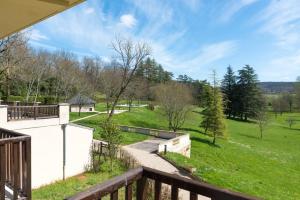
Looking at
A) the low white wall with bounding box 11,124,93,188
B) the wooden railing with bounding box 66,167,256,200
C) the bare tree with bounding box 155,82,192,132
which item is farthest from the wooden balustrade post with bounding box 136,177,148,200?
the bare tree with bounding box 155,82,192,132

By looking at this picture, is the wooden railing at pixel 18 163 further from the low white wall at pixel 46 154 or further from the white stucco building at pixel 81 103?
the white stucco building at pixel 81 103

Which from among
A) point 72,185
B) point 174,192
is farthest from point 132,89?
point 174,192

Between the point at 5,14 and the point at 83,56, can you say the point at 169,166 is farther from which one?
the point at 83,56

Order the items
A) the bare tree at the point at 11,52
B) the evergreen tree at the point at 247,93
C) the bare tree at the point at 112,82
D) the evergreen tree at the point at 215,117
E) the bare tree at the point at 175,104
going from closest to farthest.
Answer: the bare tree at the point at 11,52 → the evergreen tree at the point at 215,117 → the bare tree at the point at 175,104 → the bare tree at the point at 112,82 → the evergreen tree at the point at 247,93

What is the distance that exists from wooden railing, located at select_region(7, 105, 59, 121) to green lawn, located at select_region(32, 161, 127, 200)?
304cm

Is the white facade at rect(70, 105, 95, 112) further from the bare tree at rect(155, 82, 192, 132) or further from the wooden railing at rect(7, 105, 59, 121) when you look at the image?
the wooden railing at rect(7, 105, 59, 121)

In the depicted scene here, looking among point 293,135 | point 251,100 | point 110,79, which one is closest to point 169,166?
point 110,79

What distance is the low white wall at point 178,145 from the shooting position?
833 inches

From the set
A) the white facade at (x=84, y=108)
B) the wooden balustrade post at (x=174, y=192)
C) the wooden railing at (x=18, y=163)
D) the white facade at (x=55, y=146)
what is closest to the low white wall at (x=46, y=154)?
the white facade at (x=55, y=146)

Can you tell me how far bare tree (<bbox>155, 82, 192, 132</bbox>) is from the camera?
33.1 meters

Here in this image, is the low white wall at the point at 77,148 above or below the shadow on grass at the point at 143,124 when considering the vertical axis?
above

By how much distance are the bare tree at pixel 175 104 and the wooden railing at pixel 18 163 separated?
93.3ft

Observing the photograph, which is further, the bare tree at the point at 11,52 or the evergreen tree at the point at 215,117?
the evergreen tree at the point at 215,117

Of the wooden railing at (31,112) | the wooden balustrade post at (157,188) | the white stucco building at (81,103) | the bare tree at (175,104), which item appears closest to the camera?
the wooden balustrade post at (157,188)
